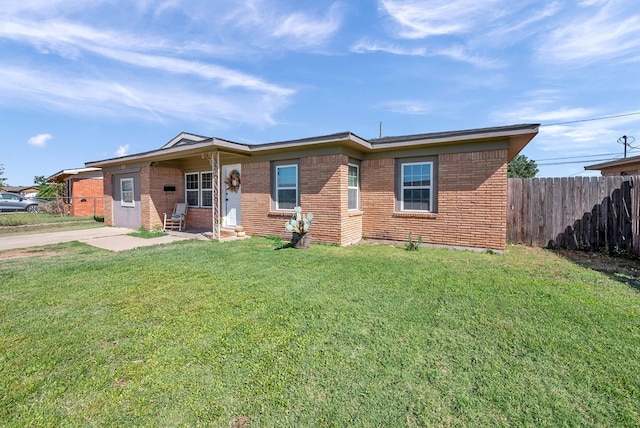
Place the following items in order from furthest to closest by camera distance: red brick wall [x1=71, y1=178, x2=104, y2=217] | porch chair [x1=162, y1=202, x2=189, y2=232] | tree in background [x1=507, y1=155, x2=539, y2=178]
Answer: tree in background [x1=507, y1=155, x2=539, y2=178] < red brick wall [x1=71, y1=178, x2=104, y2=217] < porch chair [x1=162, y1=202, x2=189, y2=232]

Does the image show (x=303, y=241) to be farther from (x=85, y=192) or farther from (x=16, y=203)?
(x=16, y=203)

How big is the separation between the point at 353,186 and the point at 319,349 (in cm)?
633

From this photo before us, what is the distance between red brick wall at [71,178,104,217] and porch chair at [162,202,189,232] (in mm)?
10957

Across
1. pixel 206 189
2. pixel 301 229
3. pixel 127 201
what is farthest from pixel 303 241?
pixel 127 201

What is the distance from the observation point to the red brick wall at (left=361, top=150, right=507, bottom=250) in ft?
22.5

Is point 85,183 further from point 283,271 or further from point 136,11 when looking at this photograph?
point 283,271

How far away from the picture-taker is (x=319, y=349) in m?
2.57

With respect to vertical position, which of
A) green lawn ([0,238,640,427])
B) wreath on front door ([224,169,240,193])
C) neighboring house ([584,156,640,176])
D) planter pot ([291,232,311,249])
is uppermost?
neighboring house ([584,156,640,176])

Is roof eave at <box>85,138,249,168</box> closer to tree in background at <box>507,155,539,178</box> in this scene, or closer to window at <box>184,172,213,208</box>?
window at <box>184,172,213,208</box>

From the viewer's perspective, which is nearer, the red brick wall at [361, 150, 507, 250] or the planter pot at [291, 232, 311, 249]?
the red brick wall at [361, 150, 507, 250]

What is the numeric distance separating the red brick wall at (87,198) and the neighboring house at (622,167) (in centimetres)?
2693

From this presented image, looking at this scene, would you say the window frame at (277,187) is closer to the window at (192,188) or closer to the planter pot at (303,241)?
the planter pot at (303,241)

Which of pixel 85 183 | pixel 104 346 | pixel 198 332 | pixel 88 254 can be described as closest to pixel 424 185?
pixel 198 332

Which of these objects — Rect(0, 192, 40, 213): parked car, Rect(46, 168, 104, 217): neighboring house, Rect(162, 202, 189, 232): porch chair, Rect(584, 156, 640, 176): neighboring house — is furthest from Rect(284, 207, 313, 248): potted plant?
Rect(0, 192, 40, 213): parked car
